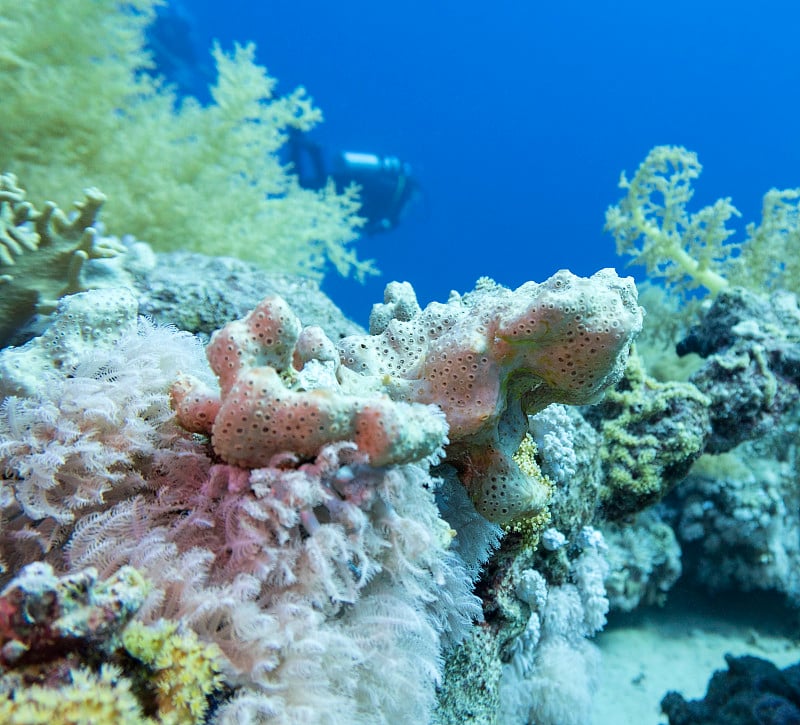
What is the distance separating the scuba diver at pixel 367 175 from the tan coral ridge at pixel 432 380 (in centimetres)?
1734

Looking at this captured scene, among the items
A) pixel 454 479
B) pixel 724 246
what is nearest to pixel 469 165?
pixel 724 246

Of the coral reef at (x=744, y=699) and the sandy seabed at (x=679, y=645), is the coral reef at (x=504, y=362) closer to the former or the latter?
the coral reef at (x=744, y=699)

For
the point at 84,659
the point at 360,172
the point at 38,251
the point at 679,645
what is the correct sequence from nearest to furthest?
the point at 84,659, the point at 38,251, the point at 679,645, the point at 360,172

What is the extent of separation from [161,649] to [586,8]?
77915mm

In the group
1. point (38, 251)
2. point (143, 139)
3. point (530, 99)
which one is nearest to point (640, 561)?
point (38, 251)

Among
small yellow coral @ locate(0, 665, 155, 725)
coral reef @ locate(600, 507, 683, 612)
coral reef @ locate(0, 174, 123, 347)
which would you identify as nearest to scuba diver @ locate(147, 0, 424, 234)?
coral reef @ locate(600, 507, 683, 612)

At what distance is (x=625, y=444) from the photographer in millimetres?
4113

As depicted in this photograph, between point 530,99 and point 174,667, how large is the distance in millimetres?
74107

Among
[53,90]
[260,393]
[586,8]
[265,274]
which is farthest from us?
[586,8]

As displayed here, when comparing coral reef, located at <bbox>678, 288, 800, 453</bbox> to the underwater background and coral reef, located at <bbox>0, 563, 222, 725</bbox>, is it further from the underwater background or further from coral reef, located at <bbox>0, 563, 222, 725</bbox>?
coral reef, located at <bbox>0, 563, 222, 725</bbox>

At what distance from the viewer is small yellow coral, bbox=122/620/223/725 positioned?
1339 mm

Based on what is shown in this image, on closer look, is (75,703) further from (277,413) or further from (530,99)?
(530,99)

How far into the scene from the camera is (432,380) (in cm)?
201

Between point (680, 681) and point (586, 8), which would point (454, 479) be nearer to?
point (680, 681)
